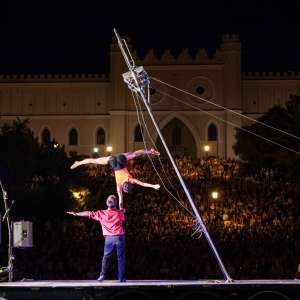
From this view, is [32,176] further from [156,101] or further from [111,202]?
[156,101]

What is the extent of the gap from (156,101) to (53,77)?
33.5 ft

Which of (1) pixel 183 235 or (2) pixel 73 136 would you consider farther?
(2) pixel 73 136

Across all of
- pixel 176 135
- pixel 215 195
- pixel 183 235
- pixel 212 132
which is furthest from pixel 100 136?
pixel 183 235

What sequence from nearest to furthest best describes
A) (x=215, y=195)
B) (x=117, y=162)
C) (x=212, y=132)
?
(x=117, y=162) → (x=215, y=195) → (x=212, y=132)

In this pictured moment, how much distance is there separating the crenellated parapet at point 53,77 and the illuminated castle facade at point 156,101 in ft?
0.30

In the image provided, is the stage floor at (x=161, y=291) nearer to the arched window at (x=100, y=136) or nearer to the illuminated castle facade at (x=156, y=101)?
the illuminated castle facade at (x=156, y=101)

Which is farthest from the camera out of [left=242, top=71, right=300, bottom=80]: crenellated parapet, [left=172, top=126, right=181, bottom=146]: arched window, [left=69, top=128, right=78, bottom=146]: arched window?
[left=69, top=128, right=78, bottom=146]: arched window

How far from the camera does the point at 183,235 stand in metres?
31.2

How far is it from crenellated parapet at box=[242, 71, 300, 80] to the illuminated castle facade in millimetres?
92

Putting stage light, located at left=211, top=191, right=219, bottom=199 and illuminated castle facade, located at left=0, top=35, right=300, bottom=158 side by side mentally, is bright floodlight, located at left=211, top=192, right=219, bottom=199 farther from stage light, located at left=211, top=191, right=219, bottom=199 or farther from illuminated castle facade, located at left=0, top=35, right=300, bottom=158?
illuminated castle facade, located at left=0, top=35, right=300, bottom=158

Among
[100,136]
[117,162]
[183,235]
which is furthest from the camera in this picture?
[100,136]

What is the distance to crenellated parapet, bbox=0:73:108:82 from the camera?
79.4 metres

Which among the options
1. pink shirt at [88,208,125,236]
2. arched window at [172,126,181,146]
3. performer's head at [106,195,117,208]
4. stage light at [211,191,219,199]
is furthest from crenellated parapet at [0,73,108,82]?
pink shirt at [88,208,125,236]

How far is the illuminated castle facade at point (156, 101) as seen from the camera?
252ft
